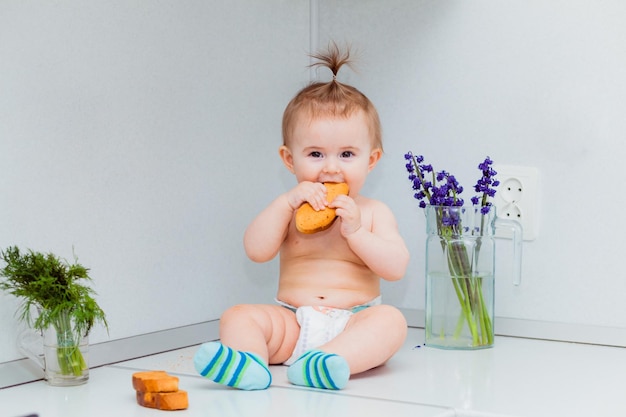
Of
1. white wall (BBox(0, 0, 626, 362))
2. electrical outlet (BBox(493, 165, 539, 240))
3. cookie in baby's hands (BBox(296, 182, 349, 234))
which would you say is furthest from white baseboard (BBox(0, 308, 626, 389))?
cookie in baby's hands (BBox(296, 182, 349, 234))

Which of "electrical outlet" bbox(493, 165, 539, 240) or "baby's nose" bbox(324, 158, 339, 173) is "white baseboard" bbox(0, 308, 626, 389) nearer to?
"electrical outlet" bbox(493, 165, 539, 240)

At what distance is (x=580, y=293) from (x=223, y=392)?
2.04 ft

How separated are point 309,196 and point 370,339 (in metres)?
0.21

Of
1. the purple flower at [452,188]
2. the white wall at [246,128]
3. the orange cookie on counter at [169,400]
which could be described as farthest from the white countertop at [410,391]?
the purple flower at [452,188]

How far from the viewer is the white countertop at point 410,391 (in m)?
0.98

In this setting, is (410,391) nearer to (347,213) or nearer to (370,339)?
(370,339)

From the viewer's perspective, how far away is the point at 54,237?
116 centimetres

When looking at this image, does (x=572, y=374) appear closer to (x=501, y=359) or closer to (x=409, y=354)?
(x=501, y=359)

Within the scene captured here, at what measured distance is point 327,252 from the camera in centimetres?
130

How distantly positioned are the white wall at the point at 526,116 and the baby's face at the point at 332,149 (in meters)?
0.27

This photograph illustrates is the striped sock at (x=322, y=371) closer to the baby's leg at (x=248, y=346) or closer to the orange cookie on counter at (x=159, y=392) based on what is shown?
the baby's leg at (x=248, y=346)

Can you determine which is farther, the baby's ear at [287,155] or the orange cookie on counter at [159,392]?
the baby's ear at [287,155]

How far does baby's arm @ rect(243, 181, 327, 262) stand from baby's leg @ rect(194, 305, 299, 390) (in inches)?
3.4

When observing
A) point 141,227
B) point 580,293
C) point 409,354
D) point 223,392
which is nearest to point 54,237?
point 141,227
